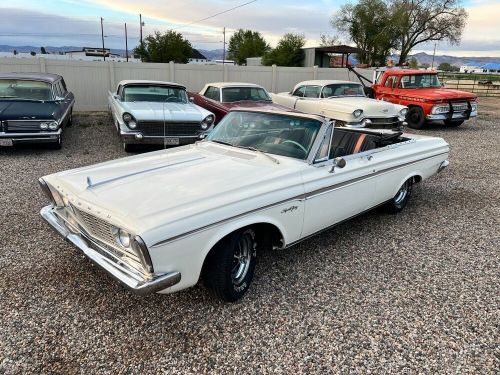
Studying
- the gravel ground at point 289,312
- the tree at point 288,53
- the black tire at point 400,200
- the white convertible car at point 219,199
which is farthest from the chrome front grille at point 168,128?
the tree at point 288,53

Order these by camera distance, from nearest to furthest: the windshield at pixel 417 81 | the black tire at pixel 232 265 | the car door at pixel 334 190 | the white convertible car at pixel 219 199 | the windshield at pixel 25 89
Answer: the white convertible car at pixel 219 199
the black tire at pixel 232 265
the car door at pixel 334 190
the windshield at pixel 25 89
the windshield at pixel 417 81

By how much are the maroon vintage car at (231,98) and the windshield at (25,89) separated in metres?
3.29

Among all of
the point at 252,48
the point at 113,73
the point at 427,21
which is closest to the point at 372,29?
the point at 427,21

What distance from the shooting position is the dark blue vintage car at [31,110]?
304 inches

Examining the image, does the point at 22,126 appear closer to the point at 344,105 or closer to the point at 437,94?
the point at 344,105

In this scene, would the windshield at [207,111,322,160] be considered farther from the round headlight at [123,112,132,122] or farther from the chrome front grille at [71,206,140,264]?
the round headlight at [123,112,132,122]

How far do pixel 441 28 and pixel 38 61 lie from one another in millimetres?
36945

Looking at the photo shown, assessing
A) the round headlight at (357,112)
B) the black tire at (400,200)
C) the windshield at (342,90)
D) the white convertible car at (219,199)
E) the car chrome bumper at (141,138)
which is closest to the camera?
the white convertible car at (219,199)

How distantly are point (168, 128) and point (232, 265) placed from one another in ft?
18.2

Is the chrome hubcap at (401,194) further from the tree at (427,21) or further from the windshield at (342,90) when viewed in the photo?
the tree at (427,21)

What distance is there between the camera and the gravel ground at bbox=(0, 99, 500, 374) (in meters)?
2.59

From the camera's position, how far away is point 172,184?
3129mm

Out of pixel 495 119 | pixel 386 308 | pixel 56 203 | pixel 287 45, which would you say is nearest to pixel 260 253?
pixel 386 308

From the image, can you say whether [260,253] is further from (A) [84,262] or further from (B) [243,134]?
(A) [84,262]
